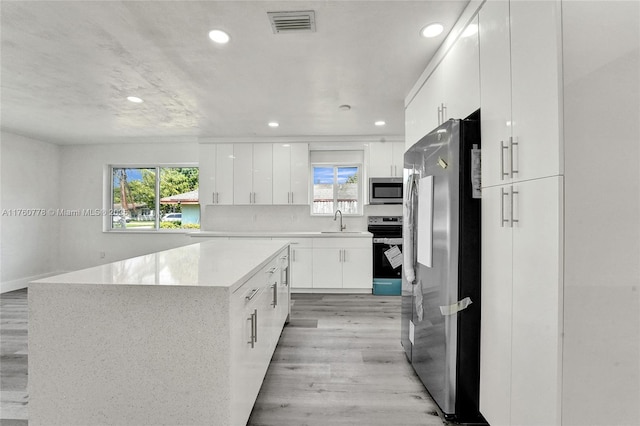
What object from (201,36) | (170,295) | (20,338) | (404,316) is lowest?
(20,338)

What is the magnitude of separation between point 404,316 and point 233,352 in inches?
64.1

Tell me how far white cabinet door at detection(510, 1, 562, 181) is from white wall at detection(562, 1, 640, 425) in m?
0.03

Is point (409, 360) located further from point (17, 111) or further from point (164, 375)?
point (17, 111)

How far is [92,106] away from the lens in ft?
11.2

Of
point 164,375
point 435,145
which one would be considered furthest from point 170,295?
Answer: point 435,145

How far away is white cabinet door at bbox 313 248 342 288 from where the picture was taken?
447cm

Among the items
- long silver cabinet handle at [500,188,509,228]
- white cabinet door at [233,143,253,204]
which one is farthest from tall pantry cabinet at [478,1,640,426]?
white cabinet door at [233,143,253,204]

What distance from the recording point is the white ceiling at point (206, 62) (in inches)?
70.0

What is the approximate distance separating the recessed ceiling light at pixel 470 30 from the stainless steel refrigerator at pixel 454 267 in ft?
1.57

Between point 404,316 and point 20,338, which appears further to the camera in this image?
point 20,338

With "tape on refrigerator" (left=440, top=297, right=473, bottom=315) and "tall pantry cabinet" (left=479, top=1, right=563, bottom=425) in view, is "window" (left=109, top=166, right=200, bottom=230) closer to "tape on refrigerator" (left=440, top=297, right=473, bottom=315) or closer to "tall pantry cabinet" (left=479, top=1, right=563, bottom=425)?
"tape on refrigerator" (left=440, top=297, right=473, bottom=315)

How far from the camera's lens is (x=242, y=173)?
4.87 meters

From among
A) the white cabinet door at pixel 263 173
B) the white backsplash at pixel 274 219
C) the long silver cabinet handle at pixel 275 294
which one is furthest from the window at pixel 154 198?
the long silver cabinet handle at pixel 275 294

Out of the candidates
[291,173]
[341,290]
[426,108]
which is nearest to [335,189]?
→ [291,173]
